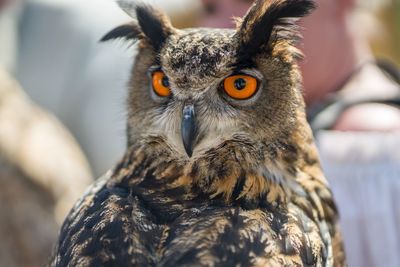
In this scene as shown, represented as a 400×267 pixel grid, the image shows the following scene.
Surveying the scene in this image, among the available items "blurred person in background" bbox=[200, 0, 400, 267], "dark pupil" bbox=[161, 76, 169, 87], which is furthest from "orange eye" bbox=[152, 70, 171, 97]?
"blurred person in background" bbox=[200, 0, 400, 267]

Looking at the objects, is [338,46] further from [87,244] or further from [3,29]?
[3,29]

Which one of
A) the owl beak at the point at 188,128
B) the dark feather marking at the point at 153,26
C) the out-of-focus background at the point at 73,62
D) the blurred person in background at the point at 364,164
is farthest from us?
the out-of-focus background at the point at 73,62

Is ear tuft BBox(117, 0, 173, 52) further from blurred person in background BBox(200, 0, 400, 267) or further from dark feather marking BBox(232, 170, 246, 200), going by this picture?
blurred person in background BBox(200, 0, 400, 267)

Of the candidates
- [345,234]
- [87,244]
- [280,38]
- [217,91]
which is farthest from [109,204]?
[345,234]

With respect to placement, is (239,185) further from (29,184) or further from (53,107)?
(53,107)

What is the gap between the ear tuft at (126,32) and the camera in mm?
2078

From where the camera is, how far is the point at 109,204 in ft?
5.89

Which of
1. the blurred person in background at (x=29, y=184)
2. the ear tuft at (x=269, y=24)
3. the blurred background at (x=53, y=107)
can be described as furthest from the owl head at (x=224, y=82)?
the blurred person in background at (x=29, y=184)

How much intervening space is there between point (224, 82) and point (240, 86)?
0.04 meters

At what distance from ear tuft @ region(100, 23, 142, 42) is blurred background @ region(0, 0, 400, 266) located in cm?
20

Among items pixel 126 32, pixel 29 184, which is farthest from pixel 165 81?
pixel 29 184

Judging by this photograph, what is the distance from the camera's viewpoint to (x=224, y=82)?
1.86 metres

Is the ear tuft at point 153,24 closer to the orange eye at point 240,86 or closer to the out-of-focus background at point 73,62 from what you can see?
the orange eye at point 240,86

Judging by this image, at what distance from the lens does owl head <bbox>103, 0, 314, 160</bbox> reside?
6.02 feet
